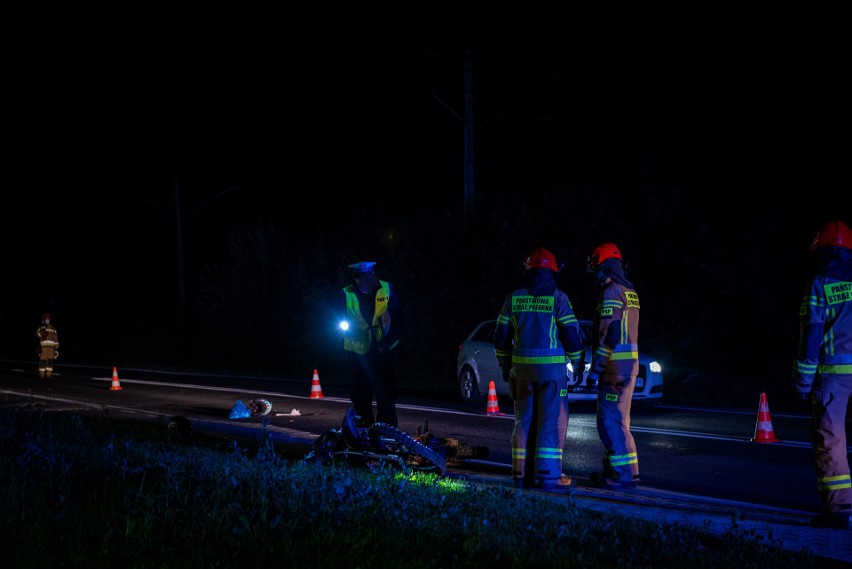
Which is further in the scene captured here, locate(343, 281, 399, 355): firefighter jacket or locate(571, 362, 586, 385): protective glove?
locate(343, 281, 399, 355): firefighter jacket

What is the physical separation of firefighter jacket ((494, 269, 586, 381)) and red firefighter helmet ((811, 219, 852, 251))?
2.04 m

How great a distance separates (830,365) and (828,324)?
29cm

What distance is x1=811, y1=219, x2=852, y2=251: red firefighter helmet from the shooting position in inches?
287

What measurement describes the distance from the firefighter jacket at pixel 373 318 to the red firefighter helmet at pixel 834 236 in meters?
4.38

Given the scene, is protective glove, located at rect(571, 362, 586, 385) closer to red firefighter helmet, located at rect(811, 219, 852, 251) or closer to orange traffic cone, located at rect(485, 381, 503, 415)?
red firefighter helmet, located at rect(811, 219, 852, 251)

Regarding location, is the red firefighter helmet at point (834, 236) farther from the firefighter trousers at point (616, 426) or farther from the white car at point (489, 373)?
the white car at point (489, 373)

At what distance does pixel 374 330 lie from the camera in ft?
34.2

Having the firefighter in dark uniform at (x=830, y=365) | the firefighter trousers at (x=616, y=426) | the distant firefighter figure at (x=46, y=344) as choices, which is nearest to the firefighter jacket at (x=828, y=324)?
the firefighter in dark uniform at (x=830, y=365)

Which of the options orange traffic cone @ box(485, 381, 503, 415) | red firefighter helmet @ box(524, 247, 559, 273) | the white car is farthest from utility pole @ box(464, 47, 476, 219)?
red firefighter helmet @ box(524, 247, 559, 273)

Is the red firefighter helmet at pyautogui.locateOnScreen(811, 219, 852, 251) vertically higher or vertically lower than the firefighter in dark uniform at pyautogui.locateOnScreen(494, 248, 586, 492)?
higher

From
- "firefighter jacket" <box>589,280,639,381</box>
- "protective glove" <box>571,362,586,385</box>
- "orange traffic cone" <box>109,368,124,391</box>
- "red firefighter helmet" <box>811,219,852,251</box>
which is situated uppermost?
"red firefighter helmet" <box>811,219,852,251</box>

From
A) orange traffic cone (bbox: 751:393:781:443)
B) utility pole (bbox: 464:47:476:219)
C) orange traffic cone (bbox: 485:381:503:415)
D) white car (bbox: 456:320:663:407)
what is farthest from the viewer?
utility pole (bbox: 464:47:476:219)

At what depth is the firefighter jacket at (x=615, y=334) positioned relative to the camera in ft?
27.9

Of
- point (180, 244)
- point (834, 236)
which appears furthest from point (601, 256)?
point (180, 244)
